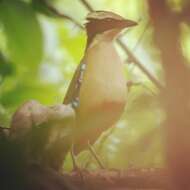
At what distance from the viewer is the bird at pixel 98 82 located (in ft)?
2.75

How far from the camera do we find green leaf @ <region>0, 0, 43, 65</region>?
1.53 ft

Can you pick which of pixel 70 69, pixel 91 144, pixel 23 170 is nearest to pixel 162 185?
pixel 91 144

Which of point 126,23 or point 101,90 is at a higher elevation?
point 126,23

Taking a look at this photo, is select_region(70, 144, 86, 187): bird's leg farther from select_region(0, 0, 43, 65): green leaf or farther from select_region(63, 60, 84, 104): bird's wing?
select_region(0, 0, 43, 65): green leaf

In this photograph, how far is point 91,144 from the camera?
850mm

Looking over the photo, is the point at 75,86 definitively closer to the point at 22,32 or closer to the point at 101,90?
the point at 101,90

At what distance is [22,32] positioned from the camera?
1.56ft

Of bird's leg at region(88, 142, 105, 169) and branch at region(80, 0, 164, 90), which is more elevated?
branch at region(80, 0, 164, 90)

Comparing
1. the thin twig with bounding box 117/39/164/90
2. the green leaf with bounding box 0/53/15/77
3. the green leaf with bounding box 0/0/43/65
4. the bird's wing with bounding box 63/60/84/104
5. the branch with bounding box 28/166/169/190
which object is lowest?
the branch with bounding box 28/166/169/190

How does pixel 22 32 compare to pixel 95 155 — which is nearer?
pixel 22 32

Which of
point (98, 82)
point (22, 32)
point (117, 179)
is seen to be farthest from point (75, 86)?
point (22, 32)

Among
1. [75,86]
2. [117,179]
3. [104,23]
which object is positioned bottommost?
[117,179]

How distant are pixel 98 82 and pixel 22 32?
385mm

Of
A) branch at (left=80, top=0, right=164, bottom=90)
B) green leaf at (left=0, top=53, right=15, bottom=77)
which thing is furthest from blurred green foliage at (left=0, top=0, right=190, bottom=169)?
green leaf at (left=0, top=53, right=15, bottom=77)
